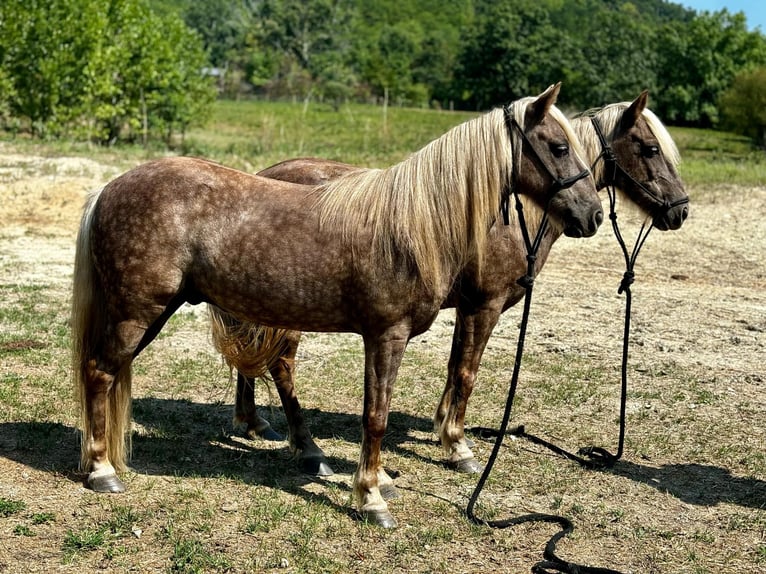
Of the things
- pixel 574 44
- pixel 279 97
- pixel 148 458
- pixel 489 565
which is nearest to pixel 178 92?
pixel 148 458

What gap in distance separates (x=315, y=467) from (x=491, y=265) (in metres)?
1.75

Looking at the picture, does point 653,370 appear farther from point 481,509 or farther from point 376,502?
point 376,502

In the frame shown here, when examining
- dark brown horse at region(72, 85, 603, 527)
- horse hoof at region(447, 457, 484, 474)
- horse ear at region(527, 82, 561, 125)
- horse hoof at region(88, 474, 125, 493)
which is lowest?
horse hoof at region(447, 457, 484, 474)

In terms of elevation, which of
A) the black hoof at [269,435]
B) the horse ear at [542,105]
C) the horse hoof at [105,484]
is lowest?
the black hoof at [269,435]

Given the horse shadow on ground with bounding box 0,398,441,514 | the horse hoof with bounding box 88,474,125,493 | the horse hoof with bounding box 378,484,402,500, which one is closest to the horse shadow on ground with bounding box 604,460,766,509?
the horse shadow on ground with bounding box 0,398,441,514

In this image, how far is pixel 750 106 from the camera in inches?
1495

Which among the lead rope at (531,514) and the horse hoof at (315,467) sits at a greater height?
the lead rope at (531,514)

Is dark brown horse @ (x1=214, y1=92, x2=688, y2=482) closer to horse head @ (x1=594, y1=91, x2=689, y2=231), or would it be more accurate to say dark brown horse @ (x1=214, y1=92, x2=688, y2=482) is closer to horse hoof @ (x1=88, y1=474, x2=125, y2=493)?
horse head @ (x1=594, y1=91, x2=689, y2=231)

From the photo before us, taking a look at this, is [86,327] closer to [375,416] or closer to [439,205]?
[375,416]

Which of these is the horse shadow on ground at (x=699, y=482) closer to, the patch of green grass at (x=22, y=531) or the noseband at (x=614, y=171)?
the noseband at (x=614, y=171)

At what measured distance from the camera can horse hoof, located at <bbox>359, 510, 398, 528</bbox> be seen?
173 inches

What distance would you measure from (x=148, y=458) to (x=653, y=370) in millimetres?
4629

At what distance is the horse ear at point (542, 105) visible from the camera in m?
4.13

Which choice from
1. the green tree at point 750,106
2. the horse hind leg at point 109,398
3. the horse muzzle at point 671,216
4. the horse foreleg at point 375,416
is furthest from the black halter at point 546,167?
the green tree at point 750,106
